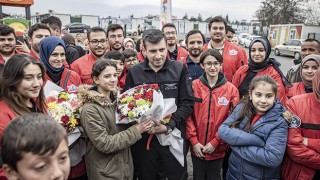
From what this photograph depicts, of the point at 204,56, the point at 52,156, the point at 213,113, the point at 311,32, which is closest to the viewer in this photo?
the point at 52,156

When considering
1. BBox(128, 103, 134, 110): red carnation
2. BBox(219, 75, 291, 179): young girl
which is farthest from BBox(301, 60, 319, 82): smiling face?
BBox(128, 103, 134, 110): red carnation

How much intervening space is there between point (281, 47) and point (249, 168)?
25628 mm

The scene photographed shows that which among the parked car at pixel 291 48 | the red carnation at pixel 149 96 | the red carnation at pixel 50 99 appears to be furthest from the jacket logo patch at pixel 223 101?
the parked car at pixel 291 48

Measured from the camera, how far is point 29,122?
146 centimetres

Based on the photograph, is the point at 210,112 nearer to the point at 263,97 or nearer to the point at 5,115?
the point at 263,97

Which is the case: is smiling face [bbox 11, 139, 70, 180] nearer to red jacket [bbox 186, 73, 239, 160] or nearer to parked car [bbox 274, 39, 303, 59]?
red jacket [bbox 186, 73, 239, 160]

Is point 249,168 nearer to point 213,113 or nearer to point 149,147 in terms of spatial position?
point 213,113

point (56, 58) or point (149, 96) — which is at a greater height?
point (56, 58)

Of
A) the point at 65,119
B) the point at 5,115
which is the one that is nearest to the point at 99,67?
the point at 65,119

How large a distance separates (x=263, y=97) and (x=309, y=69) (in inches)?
34.7

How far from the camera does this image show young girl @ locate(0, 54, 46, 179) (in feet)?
7.03

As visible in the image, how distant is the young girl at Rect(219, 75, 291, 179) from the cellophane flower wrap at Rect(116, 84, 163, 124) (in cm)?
86

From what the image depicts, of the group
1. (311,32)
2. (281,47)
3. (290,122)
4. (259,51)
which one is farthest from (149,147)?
(311,32)

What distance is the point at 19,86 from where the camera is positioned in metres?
2.23
